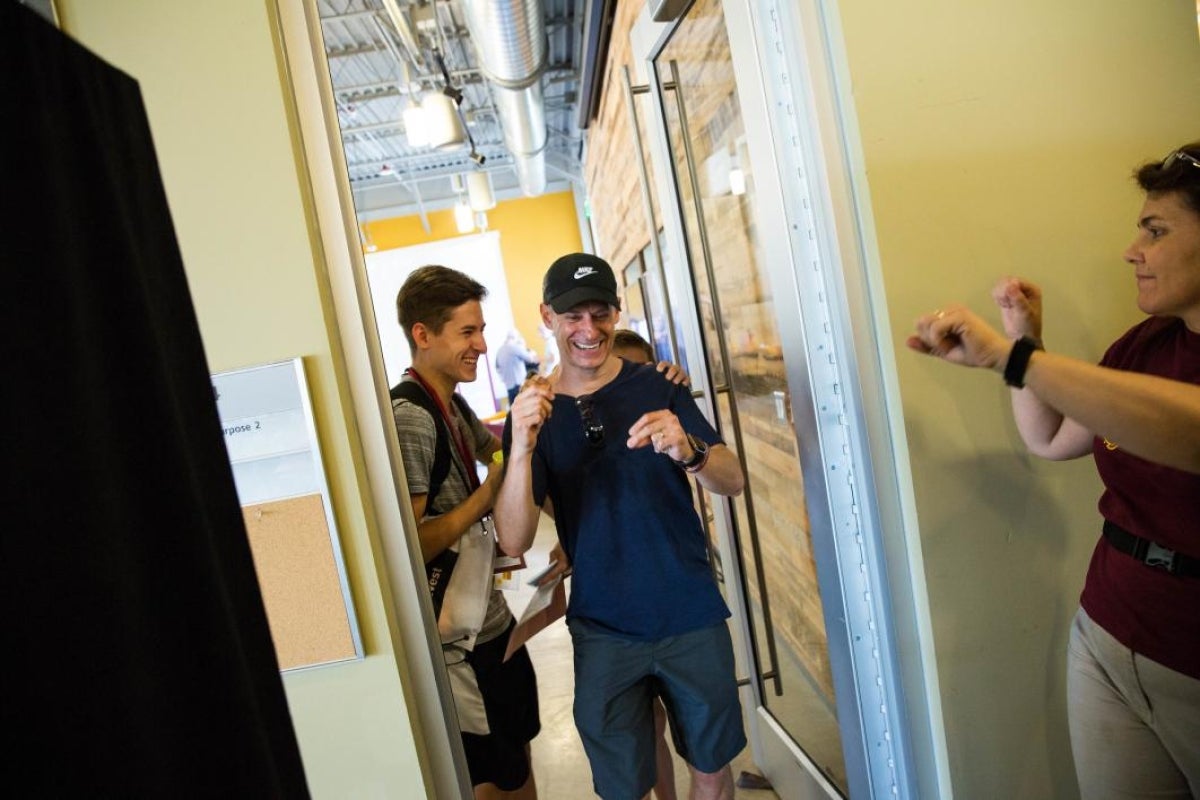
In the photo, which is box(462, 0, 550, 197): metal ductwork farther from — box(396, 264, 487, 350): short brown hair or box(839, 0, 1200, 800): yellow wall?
box(839, 0, 1200, 800): yellow wall

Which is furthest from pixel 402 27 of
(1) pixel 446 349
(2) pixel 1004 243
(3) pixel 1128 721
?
(3) pixel 1128 721

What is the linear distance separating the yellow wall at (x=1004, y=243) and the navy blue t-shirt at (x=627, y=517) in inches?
21.5

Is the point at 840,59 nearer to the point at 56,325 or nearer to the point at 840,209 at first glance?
the point at 840,209

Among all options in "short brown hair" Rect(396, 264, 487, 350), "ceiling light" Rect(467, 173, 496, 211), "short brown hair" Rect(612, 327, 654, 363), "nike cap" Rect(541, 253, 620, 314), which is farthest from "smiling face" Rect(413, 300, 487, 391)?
"ceiling light" Rect(467, 173, 496, 211)

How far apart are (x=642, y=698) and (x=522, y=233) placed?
12.5 metres

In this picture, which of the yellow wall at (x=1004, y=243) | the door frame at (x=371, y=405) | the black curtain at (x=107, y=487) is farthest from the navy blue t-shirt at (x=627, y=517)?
the black curtain at (x=107, y=487)

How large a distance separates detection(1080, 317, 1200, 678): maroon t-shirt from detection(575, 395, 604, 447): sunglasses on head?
3.36 feet

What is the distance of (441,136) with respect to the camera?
15.0 ft

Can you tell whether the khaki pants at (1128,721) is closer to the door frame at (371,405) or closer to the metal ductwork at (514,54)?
the door frame at (371,405)

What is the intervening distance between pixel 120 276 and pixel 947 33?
5.16ft

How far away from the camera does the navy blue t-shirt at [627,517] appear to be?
1.74 m

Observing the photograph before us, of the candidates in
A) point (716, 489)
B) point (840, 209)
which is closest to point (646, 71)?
point (840, 209)

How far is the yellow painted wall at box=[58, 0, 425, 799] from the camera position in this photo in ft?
4.18

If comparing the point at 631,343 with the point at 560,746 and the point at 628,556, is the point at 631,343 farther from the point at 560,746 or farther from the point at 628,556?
the point at 560,746
